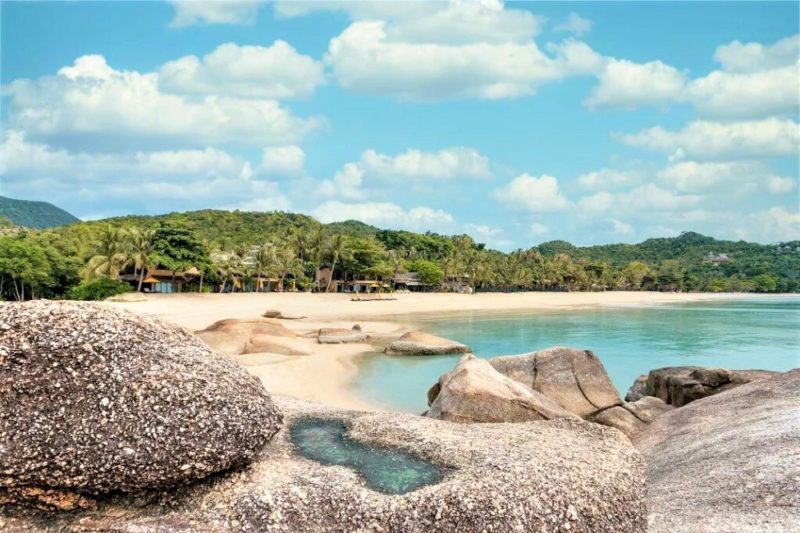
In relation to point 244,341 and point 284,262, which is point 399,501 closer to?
point 244,341

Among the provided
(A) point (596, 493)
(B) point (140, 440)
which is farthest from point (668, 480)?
Result: (B) point (140, 440)

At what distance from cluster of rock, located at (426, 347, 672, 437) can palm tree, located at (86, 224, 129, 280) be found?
2474 inches

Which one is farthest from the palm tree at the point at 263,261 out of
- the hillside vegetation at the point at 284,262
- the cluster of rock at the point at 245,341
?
the cluster of rock at the point at 245,341

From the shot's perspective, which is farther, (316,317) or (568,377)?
(316,317)

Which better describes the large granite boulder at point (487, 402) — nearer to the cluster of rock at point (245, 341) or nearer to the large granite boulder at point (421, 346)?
the cluster of rock at point (245, 341)

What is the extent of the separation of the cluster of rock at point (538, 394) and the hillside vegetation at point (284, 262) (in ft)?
191

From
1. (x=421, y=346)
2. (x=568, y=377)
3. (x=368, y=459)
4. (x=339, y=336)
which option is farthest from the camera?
(x=339, y=336)

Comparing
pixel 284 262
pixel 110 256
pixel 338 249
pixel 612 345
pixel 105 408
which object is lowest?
pixel 612 345

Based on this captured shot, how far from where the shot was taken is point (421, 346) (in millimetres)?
32938

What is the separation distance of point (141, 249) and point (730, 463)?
246 ft

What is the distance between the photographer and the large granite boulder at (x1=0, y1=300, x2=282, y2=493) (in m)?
6.43

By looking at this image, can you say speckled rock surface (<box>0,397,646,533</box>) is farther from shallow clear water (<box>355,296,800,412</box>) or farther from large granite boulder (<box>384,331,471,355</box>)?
large granite boulder (<box>384,331,471,355</box>)

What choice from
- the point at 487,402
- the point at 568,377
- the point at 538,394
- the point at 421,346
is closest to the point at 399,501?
the point at 487,402

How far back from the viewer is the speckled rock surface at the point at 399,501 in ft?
22.3
